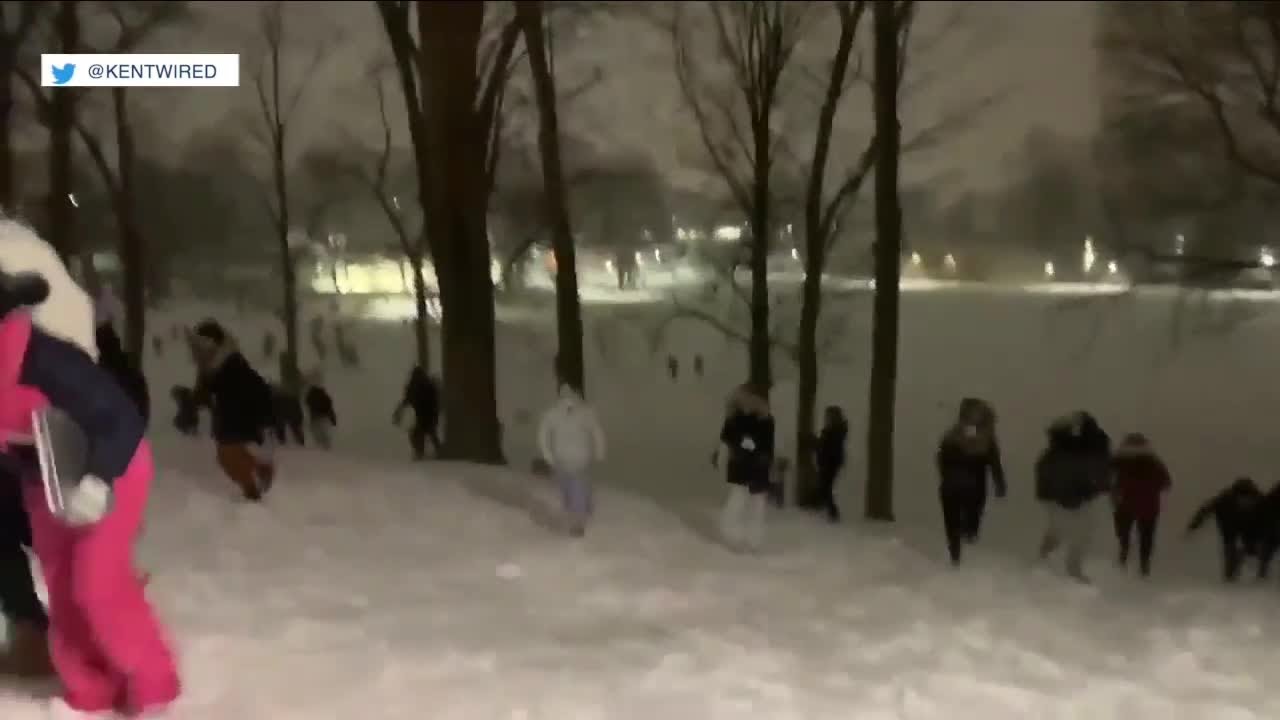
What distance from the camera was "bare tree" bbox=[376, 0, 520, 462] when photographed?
29.5ft

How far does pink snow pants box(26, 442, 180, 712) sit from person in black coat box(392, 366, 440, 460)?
729cm

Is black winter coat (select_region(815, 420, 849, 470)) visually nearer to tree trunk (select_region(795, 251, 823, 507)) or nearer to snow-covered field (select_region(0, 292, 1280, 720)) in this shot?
snow-covered field (select_region(0, 292, 1280, 720))

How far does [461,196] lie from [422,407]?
8.68ft

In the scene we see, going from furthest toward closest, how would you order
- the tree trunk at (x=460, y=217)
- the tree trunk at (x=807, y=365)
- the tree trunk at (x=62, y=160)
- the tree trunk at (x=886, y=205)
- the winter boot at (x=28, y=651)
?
the tree trunk at (x=807, y=365), the tree trunk at (x=62, y=160), the tree trunk at (x=886, y=205), the tree trunk at (x=460, y=217), the winter boot at (x=28, y=651)

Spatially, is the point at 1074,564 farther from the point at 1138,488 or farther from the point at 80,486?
the point at 80,486

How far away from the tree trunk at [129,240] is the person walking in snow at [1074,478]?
908cm

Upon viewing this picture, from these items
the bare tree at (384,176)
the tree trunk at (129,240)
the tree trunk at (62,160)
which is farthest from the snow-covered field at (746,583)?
the tree trunk at (62,160)

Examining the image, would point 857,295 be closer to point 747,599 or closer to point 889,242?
point 889,242

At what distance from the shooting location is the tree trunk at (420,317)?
11.9 metres

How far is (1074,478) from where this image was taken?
706 cm

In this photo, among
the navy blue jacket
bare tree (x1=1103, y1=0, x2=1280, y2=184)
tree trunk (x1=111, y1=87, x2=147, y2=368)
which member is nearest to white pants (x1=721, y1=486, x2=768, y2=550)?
the navy blue jacket

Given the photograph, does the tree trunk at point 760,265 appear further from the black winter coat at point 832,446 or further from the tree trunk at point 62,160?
the tree trunk at point 62,160

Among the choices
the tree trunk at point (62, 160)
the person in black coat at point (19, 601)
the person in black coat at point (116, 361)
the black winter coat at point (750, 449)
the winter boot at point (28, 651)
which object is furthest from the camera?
the tree trunk at point (62, 160)

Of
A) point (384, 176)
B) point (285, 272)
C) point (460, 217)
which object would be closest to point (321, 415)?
point (285, 272)
